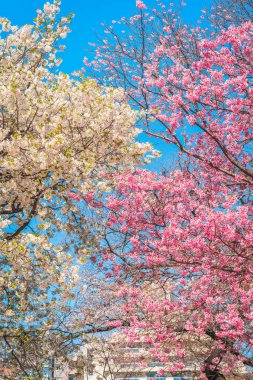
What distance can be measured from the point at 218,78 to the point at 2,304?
24.6ft

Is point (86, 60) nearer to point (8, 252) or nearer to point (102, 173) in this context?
point (102, 173)

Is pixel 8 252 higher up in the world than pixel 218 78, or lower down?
lower down

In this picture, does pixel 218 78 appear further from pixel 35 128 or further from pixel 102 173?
pixel 35 128

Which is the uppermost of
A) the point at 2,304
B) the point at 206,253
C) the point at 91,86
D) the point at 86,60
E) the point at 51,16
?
the point at 86,60

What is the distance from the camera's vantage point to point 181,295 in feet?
40.7

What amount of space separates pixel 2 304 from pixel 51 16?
6411mm

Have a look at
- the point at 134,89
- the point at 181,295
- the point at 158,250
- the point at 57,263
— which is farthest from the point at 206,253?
the point at 134,89

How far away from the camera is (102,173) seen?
9664mm

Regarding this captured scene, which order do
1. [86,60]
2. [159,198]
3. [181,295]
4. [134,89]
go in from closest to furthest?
[181,295]
[159,198]
[134,89]
[86,60]

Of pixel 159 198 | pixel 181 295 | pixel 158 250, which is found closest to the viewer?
pixel 158 250

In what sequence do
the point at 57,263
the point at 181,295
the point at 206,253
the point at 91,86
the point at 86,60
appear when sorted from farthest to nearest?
the point at 86,60 → the point at 181,295 → the point at 206,253 → the point at 91,86 → the point at 57,263

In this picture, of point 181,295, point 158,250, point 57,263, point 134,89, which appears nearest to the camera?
point 57,263

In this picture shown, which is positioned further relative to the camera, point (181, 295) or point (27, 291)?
point (181, 295)

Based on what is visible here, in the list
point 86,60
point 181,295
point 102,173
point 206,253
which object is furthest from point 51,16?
point 181,295
